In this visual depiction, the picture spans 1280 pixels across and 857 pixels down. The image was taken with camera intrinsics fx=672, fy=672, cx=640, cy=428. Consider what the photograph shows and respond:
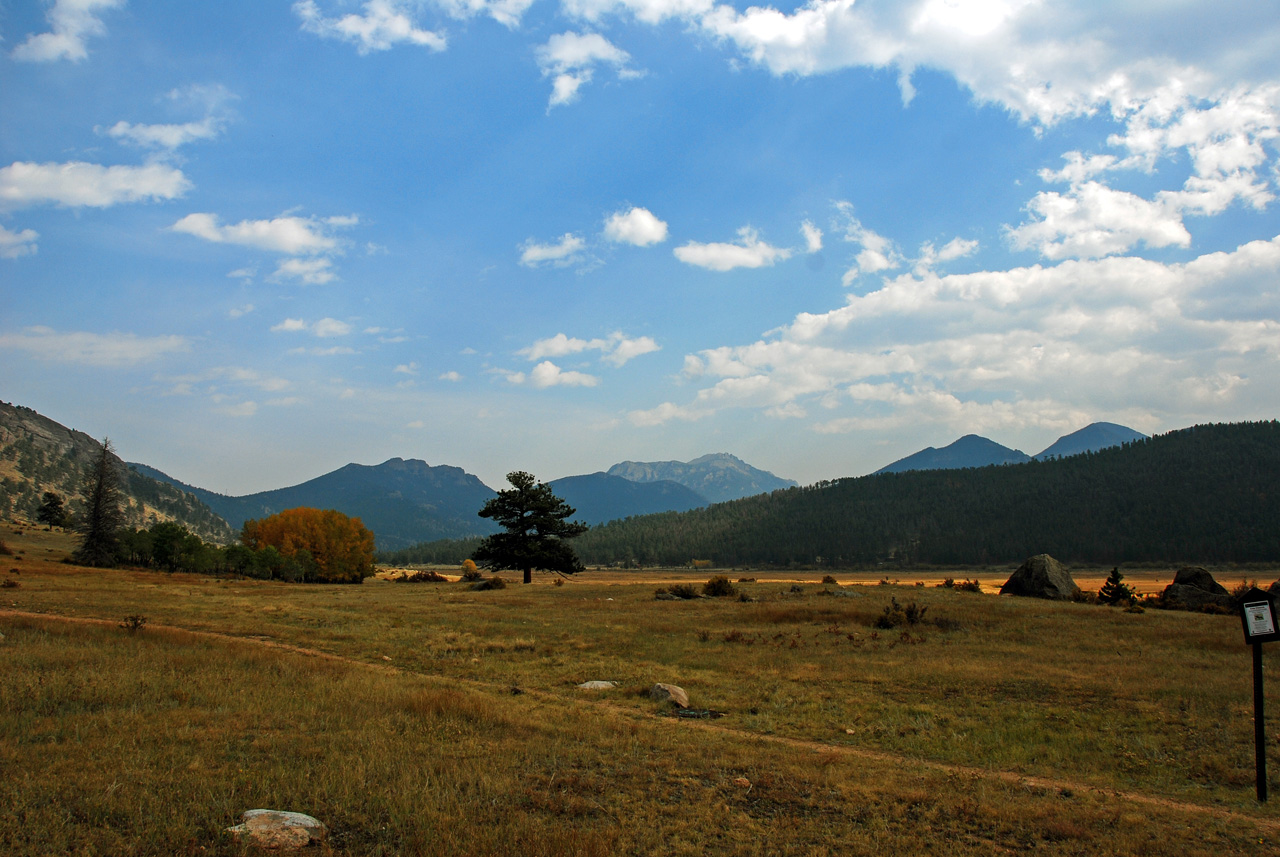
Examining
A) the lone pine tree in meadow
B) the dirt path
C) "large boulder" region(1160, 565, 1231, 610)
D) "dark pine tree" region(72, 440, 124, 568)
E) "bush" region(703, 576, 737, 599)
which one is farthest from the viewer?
"dark pine tree" region(72, 440, 124, 568)

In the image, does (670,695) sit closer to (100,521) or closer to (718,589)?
(718,589)

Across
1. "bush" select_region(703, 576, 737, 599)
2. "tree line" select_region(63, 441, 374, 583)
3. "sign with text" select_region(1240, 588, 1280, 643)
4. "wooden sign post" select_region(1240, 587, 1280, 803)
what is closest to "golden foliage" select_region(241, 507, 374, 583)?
"tree line" select_region(63, 441, 374, 583)

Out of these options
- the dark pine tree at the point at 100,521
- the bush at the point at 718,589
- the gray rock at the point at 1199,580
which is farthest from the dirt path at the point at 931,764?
the dark pine tree at the point at 100,521

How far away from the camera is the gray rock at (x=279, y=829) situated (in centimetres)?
688

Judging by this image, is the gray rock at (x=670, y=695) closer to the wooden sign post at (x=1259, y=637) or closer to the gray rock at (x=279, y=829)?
the gray rock at (x=279, y=829)

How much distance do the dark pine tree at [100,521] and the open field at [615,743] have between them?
58661 mm

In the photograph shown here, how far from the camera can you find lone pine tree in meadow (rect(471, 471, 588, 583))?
192 feet

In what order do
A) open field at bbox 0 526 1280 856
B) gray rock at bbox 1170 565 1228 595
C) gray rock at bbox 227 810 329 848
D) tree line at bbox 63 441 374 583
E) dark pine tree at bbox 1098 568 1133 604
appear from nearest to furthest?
gray rock at bbox 227 810 329 848 → open field at bbox 0 526 1280 856 → dark pine tree at bbox 1098 568 1133 604 → gray rock at bbox 1170 565 1228 595 → tree line at bbox 63 441 374 583

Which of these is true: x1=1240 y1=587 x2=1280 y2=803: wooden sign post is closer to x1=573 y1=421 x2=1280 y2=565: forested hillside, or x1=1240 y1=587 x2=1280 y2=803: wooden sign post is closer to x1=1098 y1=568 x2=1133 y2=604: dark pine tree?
x1=1098 y1=568 x2=1133 y2=604: dark pine tree

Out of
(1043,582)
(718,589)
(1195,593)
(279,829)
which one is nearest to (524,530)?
(718,589)

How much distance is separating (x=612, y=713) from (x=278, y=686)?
701 centimetres

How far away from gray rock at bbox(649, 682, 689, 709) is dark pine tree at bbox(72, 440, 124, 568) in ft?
255

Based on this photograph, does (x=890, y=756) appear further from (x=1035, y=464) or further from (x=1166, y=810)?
(x=1035, y=464)

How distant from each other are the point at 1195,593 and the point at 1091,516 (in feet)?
445
